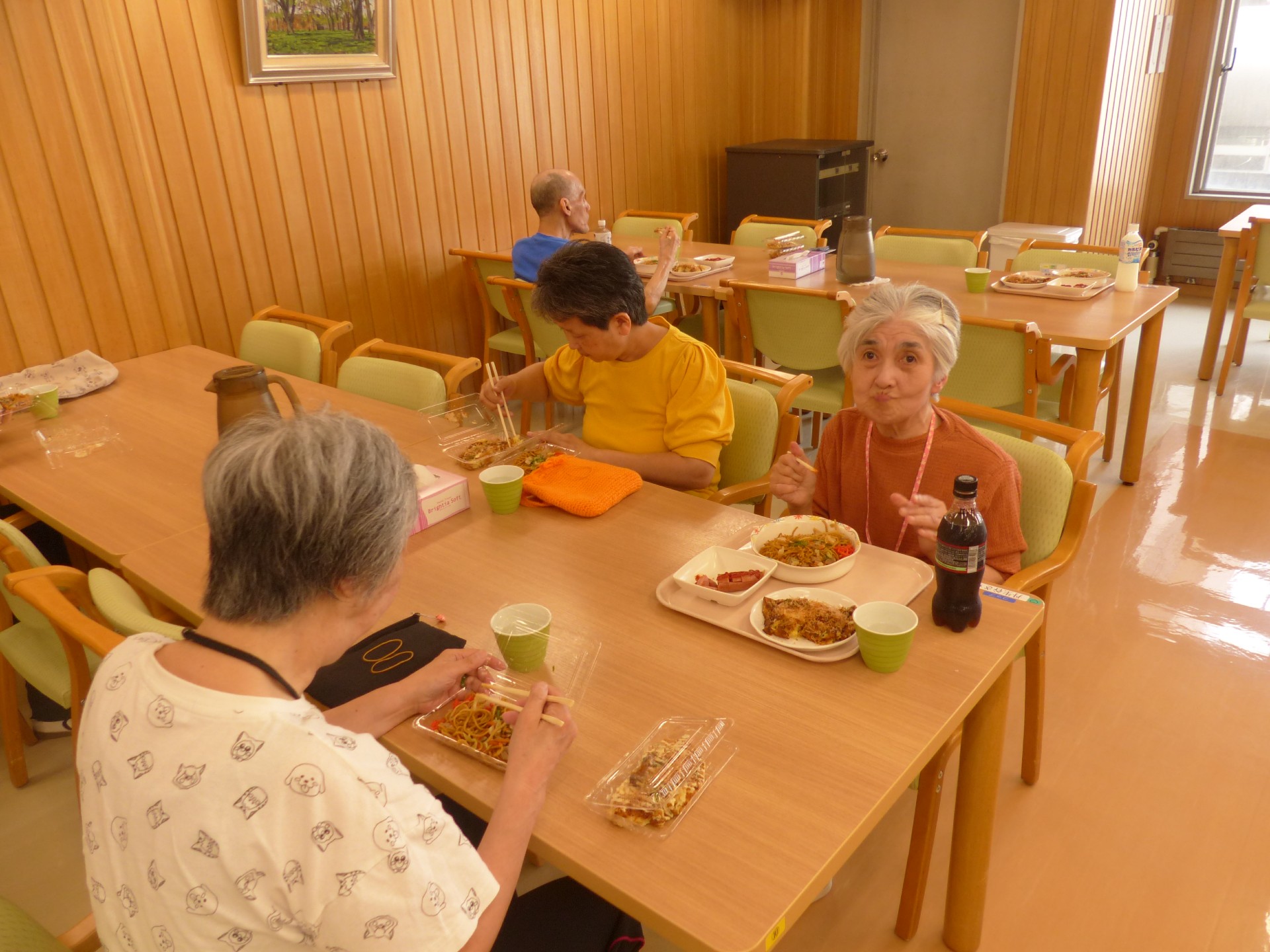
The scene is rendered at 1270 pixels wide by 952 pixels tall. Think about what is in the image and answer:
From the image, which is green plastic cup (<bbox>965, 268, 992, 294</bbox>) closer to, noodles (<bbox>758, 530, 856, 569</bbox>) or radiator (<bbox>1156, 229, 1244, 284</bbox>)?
noodles (<bbox>758, 530, 856, 569</bbox>)

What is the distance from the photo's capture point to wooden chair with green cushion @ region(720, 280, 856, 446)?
321 cm

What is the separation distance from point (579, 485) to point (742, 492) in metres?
0.47

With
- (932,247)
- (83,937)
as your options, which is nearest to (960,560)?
(83,937)

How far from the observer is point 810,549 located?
1590 mm

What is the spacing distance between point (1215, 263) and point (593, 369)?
5.53 metres

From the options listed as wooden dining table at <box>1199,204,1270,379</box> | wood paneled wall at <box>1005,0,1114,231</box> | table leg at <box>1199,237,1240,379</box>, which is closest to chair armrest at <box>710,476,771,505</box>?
wooden dining table at <box>1199,204,1270,379</box>

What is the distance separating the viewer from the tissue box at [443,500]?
71.6 inches

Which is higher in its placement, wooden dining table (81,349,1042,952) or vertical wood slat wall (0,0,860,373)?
vertical wood slat wall (0,0,860,373)

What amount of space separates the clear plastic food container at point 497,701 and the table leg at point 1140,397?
279cm

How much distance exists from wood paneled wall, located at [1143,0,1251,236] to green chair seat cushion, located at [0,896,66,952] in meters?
7.06

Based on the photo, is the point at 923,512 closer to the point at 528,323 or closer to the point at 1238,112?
the point at 528,323

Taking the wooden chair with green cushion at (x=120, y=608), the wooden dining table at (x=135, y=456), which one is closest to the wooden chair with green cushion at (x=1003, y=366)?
the wooden dining table at (x=135, y=456)

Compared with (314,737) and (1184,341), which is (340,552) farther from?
(1184,341)

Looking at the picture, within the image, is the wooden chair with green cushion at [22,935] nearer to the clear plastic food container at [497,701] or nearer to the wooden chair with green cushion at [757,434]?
the clear plastic food container at [497,701]
